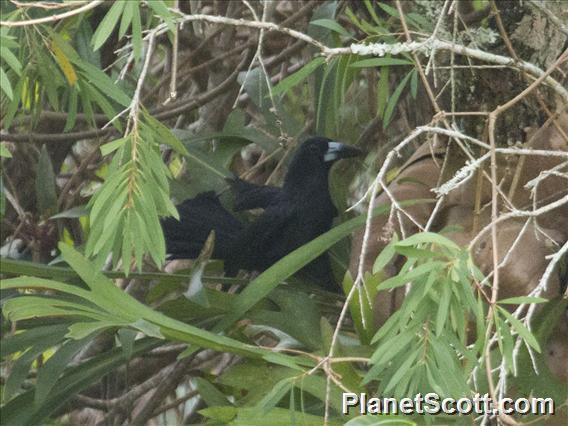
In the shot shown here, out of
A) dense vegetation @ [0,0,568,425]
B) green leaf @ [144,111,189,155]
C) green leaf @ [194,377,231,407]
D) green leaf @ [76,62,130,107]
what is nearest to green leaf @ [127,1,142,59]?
dense vegetation @ [0,0,568,425]

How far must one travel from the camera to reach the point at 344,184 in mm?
2928

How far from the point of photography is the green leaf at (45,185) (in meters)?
2.87

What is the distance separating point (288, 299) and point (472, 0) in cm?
89

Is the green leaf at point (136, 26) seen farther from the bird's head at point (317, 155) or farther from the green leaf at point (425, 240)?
the bird's head at point (317, 155)

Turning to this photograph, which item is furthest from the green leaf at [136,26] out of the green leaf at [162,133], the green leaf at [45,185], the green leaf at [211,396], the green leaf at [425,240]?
the green leaf at [45,185]

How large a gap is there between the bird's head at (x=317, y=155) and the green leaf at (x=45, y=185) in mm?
608

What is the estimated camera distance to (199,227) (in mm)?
2670

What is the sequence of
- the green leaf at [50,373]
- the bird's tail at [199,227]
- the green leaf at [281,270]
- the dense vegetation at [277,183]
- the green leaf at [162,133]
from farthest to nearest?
the bird's tail at [199,227], the green leaf at [281,270], the green leaf at [50,373], the green leaf at [162,133], the dense vegetation at [277,183]

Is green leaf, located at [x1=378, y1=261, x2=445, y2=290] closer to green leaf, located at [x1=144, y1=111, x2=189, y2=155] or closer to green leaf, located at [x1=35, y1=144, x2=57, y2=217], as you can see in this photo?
green leaf, located at [x1=144, y1=111, x2=189, y2=155]

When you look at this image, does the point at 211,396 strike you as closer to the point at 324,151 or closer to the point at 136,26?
the point at 324,151

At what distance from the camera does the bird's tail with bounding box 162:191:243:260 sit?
266cm

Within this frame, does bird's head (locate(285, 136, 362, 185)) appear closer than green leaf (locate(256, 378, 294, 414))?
No

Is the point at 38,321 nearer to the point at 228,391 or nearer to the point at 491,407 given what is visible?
the point at 228,391

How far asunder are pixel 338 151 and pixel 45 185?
0.74 m
